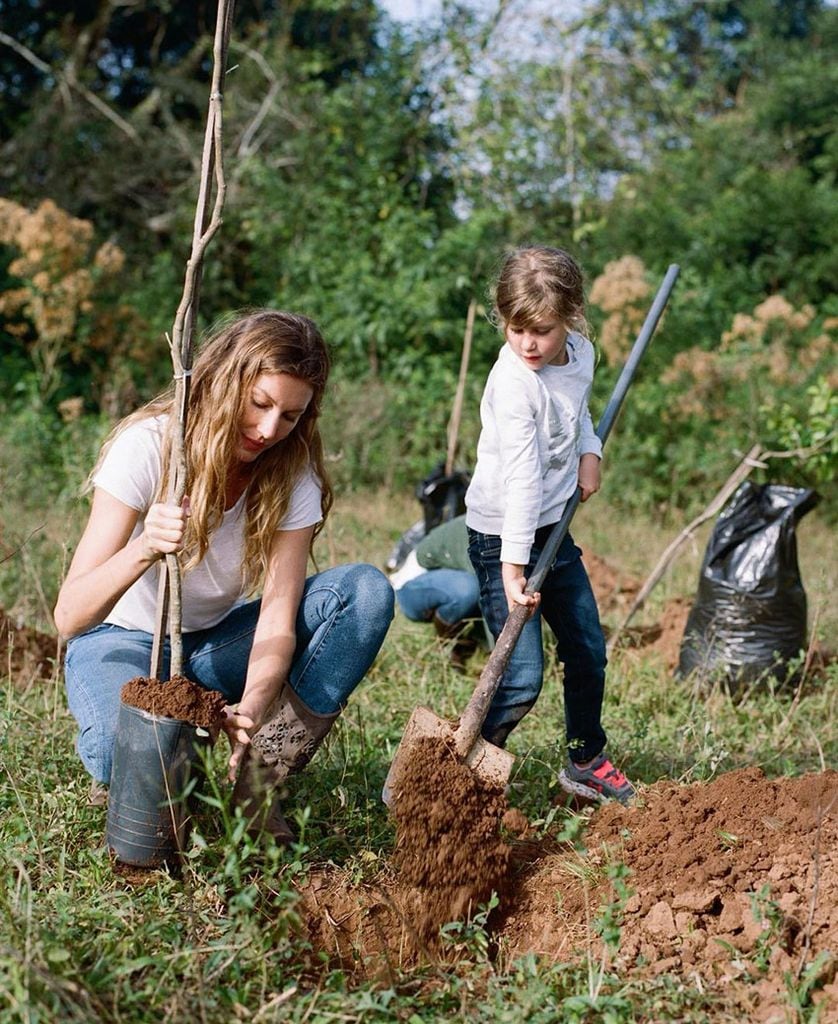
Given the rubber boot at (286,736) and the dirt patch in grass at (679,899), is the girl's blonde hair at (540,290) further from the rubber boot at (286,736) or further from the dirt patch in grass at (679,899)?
the dirt patch in grass at (679,899)

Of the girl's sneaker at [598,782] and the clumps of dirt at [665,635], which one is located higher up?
the clumps of dirt at [665,635]

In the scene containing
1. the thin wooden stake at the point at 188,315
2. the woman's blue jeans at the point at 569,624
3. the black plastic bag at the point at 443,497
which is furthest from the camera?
the black plastic bag at the point at 443,497

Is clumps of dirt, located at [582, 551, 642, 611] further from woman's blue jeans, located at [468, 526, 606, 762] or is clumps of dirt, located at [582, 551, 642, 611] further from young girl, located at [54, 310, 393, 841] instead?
young girl, located at [54, 310, 393, 841]

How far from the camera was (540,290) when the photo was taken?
271 centimetres

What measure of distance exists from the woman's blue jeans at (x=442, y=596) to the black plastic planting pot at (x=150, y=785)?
1.94 meters

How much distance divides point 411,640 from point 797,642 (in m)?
1.46

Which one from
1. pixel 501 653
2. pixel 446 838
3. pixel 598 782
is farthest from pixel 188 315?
pixel 598 782

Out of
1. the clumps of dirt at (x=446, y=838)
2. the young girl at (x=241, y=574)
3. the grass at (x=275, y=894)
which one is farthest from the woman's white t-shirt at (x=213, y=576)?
the clumps of dirt at (x=446, y=838)

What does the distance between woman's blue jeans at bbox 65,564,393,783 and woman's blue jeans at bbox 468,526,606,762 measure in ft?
1.06

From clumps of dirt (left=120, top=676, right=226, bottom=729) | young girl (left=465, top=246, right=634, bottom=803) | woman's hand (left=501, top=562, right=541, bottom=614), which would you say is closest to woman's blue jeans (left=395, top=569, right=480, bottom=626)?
young girl (left=465, top=246, right=634, bottom=803)

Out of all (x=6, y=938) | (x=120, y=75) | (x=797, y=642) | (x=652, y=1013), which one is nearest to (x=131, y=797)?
(x=6, y=938)

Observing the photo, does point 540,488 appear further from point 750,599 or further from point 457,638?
point 750,599

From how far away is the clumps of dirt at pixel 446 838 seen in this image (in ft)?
7.73

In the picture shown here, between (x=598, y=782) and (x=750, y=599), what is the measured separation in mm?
1447
